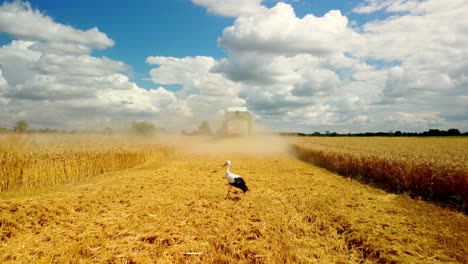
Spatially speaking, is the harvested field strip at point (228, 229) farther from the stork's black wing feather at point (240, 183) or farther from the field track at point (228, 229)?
the stork's black wing feather at point (240, 183)

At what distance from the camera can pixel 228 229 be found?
7137 millimetres

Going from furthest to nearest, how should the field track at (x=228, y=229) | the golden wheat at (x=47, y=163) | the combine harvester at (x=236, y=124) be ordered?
1. the combine harvester at (x=236, y=124)
2. the golden wheat at (x=47, y=163)
3. the field track at (x=228, y=229)

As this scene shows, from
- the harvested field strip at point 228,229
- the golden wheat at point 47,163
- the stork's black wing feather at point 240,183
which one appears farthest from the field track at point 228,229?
the golden wheat at point 47,163

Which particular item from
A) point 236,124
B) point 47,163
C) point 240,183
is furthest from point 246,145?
point 240,183

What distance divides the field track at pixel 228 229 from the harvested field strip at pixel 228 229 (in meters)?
0.02

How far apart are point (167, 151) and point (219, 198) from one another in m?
20.3

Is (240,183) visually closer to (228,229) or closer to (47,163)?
(228,229)

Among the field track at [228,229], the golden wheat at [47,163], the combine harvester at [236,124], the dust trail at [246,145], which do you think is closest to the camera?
the field track at [228,229]

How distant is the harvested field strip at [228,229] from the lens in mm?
5918

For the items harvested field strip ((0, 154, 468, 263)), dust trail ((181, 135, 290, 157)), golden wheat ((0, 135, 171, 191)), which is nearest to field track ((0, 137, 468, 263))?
harvested field strip ((0, 154, 468, 263))

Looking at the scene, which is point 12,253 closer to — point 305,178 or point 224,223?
point 224,223

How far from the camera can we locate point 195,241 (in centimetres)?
644

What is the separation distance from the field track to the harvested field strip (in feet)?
0.07

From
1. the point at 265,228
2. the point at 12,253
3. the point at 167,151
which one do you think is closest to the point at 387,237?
the point at 265,228
